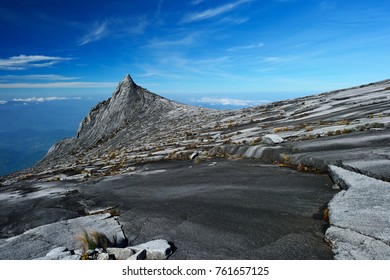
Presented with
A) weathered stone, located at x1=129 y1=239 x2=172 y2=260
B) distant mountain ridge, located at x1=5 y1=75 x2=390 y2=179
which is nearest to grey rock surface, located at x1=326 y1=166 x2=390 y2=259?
distant mountain ridge, located at x1=5 y1=75 x2=390 y2=179

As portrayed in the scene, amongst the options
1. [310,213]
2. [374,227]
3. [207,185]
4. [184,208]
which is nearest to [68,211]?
[184,208]

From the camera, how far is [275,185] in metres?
12.2

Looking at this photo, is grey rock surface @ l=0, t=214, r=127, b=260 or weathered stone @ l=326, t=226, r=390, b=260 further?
grey rock surface @ l=0, t=214, r=127, b=260

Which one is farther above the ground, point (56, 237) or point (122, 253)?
point (122, 253)

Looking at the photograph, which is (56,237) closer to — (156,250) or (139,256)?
(139,256)

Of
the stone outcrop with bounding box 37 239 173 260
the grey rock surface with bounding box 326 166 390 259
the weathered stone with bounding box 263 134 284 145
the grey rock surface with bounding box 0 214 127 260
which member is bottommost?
the grey rock surface with bounding box 0 214 127 260

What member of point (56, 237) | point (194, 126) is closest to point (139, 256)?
point (56, 237)

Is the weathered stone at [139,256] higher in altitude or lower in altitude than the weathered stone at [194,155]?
lower

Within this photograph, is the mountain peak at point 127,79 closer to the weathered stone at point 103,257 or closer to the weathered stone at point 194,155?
the weathered stone at point 194,155

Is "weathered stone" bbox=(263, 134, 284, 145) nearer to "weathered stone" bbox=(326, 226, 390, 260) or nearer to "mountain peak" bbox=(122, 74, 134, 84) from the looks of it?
"weathered stone" bbox=(326, 226, 390, 260)

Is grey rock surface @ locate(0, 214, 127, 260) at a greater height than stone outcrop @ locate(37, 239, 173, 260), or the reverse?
stone outcrop @ locate(37, 239, 173, 260)

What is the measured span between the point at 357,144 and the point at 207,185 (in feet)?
30.3

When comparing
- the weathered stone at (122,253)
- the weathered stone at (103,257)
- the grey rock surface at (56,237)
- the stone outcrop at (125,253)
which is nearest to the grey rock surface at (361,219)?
the stone outcrop at (125,253)
